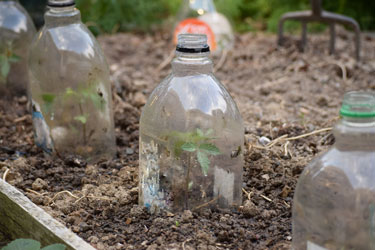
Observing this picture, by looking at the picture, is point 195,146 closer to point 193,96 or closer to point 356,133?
point 193,96

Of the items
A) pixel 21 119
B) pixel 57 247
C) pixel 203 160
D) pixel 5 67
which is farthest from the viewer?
pixel 5 67

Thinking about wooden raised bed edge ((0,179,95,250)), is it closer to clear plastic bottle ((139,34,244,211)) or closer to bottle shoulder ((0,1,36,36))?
clear plastic bottle ((139,34,244,211))

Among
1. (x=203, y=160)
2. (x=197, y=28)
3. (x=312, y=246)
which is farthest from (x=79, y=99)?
(x=197, y=28)

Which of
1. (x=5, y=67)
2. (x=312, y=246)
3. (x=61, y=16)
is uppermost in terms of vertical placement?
(x=61, y=16)

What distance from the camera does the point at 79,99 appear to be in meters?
2.52

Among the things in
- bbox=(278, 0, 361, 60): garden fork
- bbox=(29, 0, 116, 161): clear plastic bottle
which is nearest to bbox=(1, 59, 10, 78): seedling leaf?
bbox=(29, 0, 116, 161): clear plastic bottle

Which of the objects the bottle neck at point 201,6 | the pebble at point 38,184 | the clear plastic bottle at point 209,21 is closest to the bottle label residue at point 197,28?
the clear plastic bottle at point 209,21

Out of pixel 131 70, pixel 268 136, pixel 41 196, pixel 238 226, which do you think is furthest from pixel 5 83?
pixel 238 226

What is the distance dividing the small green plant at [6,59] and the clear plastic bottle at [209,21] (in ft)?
4.65

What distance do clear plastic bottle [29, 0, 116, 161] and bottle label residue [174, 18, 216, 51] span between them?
1.59 meters

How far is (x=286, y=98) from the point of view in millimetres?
3428

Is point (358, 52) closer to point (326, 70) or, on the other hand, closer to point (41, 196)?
point (326, 70)

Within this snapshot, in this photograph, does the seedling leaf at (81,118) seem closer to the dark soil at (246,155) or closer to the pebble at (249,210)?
the dark soil at (246,155)

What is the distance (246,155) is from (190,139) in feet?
1.92
